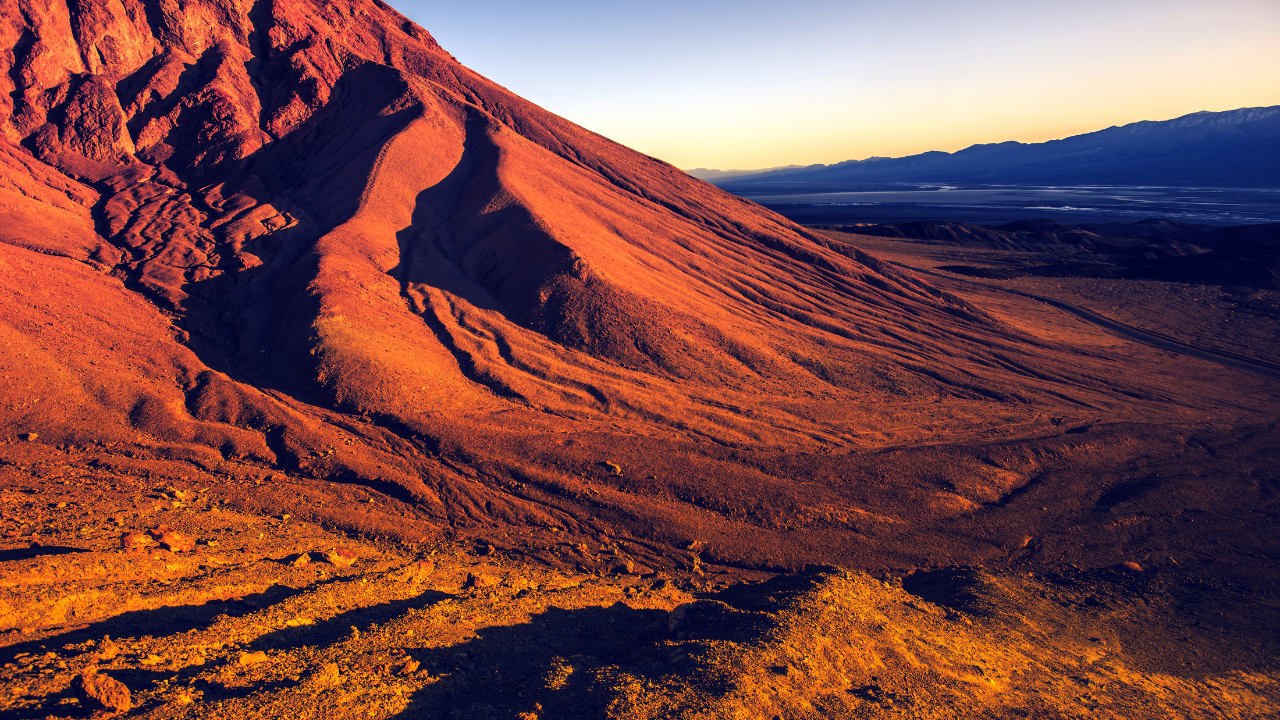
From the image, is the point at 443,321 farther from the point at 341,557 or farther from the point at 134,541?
the point at 134,541

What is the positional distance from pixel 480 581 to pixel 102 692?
5.08 meters

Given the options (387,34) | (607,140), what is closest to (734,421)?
(607,140)

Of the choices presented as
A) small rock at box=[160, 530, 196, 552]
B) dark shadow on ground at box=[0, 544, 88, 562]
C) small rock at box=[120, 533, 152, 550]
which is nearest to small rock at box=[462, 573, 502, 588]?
small rock at box=[160, 530, 196, 552]

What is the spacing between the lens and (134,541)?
9.39 meters

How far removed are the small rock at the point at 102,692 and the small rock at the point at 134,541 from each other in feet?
14.0

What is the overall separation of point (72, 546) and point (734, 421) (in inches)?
536

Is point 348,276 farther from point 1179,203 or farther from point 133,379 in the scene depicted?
point 1179,203

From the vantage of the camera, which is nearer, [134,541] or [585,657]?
[585,657]

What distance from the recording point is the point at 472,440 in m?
14.7

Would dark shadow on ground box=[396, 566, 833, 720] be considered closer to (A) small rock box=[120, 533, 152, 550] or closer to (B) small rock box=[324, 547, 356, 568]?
(B) small rock box=[324, 547, 356, 568]

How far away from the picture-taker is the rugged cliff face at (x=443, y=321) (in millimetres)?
13617

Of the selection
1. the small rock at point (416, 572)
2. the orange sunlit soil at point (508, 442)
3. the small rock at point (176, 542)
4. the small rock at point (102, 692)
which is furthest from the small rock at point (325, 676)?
the small rock at point (176, 542)

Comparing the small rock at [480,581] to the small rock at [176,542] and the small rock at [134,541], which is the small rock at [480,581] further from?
the small rock at [134,541]

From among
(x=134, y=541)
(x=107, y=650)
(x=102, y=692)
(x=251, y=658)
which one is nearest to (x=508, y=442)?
(x=134, y=541)
